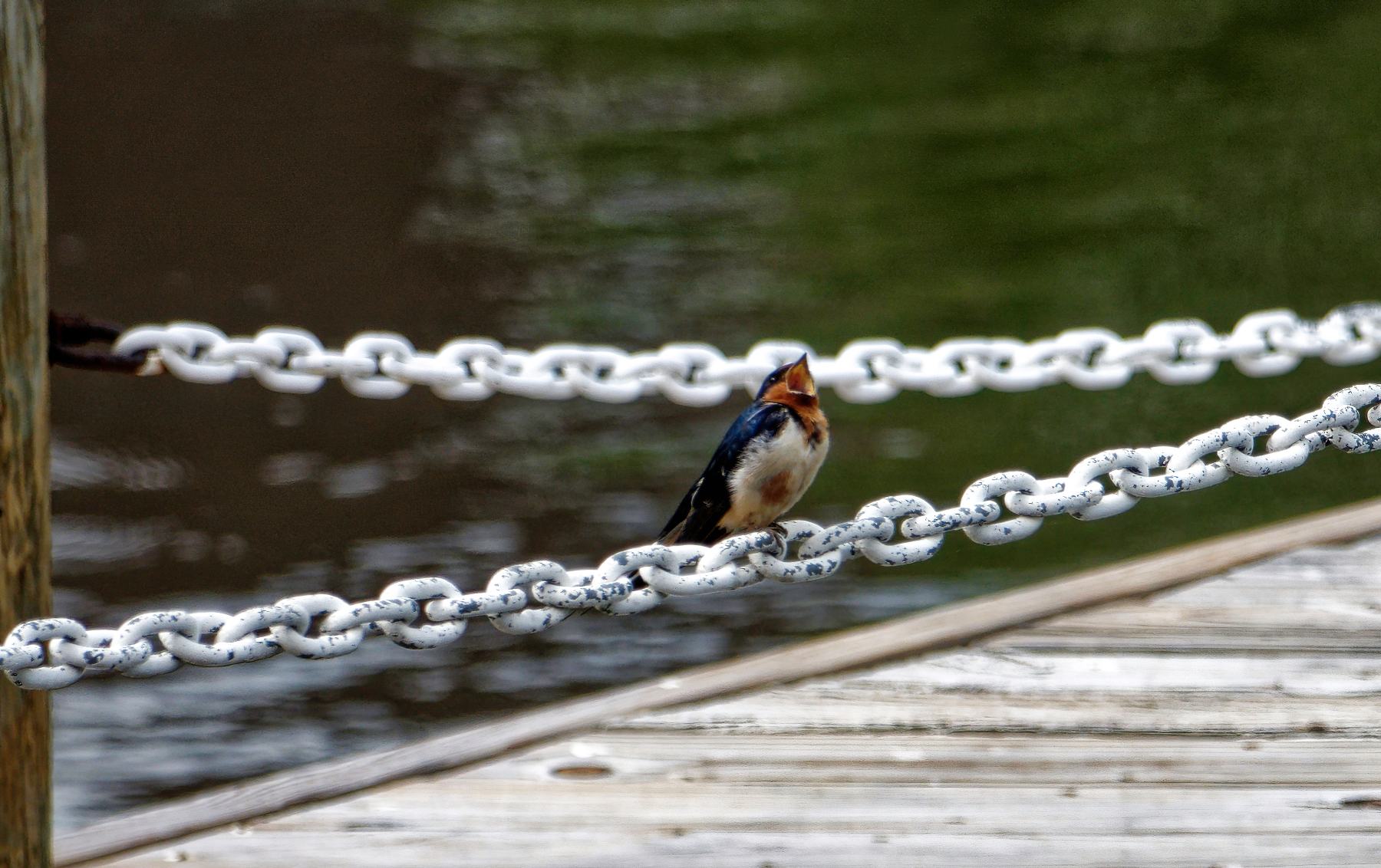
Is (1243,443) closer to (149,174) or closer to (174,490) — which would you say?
(174,490)

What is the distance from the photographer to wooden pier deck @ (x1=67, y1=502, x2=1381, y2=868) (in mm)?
2287

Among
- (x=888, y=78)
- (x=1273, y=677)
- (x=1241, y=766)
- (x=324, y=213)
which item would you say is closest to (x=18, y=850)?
(x=1241, y=766)

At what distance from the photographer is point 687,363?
8.32ft

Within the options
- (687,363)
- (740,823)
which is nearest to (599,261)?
(687,363)

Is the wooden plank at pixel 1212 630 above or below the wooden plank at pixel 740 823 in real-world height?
above

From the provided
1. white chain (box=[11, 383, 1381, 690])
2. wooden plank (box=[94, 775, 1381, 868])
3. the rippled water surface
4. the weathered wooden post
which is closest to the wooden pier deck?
wooden plank (box=[94, 775, 1381, 868])

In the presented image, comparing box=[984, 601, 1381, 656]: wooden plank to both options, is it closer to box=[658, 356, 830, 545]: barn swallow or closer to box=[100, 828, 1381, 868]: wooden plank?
box=[100, 828, 1381, 868]: wooden plank

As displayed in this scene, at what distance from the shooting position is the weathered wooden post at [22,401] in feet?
6.11

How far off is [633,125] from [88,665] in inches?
373

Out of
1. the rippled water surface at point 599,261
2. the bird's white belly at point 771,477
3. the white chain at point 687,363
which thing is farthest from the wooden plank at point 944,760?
the rippled water surface at point 599,261

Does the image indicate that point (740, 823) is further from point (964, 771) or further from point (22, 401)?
point (22, 401)

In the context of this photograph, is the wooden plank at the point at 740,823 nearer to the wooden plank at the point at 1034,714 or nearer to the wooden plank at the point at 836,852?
the wooden plank at the point at 836,852

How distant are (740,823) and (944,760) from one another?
385 mm

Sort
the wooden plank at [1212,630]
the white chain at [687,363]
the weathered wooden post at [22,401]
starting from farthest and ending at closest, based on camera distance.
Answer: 1. the wooden plank at [1212,630]
2. the white chain at [687,363]
3. the weathered wooden post at [22,401]
